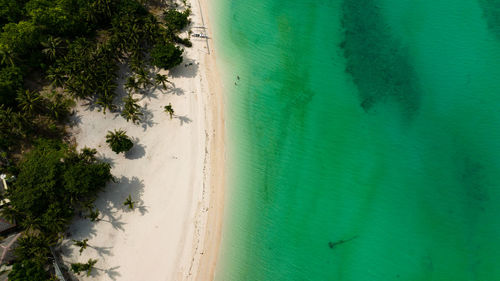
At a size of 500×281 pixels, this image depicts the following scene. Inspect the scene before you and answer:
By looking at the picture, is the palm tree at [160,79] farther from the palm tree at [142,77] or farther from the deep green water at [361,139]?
Result: the deep green water at [361,139]

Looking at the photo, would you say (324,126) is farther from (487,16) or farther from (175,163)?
(487,16)

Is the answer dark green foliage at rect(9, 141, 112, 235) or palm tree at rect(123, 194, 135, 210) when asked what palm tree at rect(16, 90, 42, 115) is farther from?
palm tree at rect(123, 194, 135, 210)

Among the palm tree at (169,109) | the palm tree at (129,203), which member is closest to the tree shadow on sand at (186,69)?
the palm tree at (169,109)

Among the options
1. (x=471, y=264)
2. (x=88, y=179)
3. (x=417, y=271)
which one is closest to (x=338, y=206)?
(x=417, y=271)

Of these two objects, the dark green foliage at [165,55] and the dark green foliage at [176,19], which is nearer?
the dark green foliage at [165,55]

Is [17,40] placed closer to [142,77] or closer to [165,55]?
[142,77]
